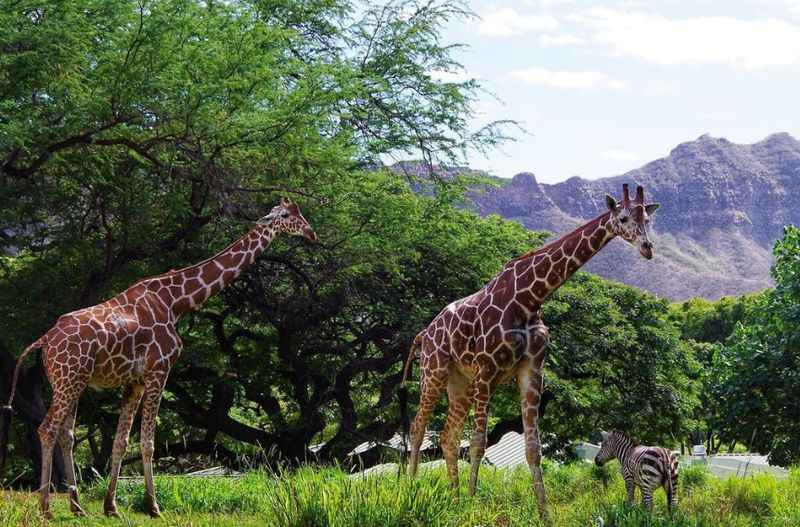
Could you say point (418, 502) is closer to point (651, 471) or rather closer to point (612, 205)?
A: point (612, 205)

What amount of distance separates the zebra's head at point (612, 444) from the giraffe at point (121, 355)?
5.24 meters

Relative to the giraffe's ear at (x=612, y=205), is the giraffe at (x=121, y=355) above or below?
below

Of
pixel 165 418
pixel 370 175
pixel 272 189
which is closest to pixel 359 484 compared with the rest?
pixel 272 189

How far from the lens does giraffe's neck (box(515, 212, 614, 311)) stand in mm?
10664

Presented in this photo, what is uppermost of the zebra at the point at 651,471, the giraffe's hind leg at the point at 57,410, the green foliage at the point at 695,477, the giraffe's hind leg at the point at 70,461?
the giraffe's hind leg at the point at 57,410

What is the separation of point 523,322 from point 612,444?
315cm

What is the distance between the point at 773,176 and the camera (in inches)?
7584

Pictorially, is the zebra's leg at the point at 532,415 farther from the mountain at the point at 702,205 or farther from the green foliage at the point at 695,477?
the mountain at the point at 702,205

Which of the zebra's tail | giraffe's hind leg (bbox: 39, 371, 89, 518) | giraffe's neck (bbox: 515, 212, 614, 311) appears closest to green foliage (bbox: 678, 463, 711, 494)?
the zebra's tail

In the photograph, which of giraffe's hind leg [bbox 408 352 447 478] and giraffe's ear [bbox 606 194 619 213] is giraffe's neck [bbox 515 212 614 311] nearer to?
giraffe's ear [bbox 606 194 619 213]

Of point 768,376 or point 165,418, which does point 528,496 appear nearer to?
point 768,376

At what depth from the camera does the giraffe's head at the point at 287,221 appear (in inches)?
508

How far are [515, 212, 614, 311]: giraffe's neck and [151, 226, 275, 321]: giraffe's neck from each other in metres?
3.61

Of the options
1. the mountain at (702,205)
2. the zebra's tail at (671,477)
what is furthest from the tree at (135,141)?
the mountain at (702,205)
